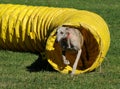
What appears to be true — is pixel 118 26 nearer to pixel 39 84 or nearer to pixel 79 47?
pixel 79 47

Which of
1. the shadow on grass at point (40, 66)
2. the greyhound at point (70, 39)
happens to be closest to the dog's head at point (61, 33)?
the greyhound at point (70, 39)

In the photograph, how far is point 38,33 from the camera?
1228cm

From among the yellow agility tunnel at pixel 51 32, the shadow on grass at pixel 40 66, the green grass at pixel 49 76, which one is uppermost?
the yellow agility tunnel at pixel 51 32

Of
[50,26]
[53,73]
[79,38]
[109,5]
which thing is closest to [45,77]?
[53,73]

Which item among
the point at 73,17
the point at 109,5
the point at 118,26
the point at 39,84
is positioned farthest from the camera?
the point at 109,5

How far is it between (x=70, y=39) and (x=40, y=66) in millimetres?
1292

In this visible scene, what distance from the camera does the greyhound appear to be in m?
10.4

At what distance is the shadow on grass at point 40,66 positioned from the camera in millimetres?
11094

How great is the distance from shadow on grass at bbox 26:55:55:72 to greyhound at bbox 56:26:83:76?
1.98 ft

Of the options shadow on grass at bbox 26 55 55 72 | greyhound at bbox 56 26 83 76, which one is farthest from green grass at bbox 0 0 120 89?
greyhound at bbox 56 26 83 76

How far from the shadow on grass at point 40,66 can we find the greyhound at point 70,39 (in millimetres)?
604

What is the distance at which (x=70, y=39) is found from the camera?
10.5m

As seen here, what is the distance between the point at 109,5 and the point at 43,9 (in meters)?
6.49

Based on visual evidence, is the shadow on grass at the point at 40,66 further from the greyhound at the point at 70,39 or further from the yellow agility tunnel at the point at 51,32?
the greyhound at the point at 70,39
